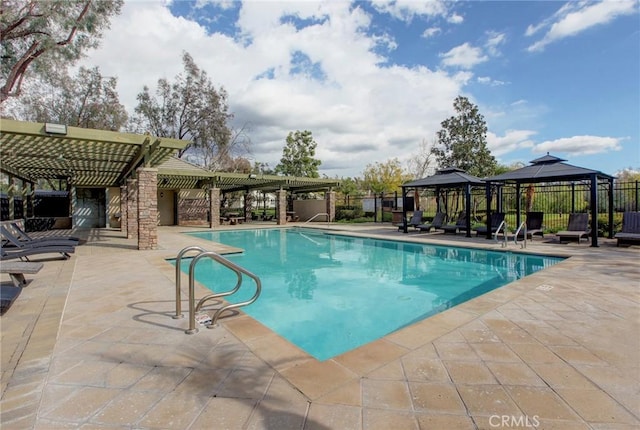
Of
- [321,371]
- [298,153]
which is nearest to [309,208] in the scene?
[298,153]

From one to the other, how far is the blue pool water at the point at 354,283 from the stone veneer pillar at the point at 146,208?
1832 millimetres

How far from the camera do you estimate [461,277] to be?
24.3ft

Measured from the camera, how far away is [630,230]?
9.38m

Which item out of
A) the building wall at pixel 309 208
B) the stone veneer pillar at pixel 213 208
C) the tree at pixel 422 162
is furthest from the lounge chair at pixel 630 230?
the tree at pixel 422 162

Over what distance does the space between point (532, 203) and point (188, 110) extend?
25.9 meters

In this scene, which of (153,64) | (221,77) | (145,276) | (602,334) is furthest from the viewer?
(221,77)

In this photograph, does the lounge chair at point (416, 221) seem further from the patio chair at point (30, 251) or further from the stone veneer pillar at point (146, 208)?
the patio chair at point (30, 251)

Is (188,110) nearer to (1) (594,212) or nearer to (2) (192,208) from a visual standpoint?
(2) (192,208)

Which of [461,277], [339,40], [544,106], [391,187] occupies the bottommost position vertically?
[461,277]

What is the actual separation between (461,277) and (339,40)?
821 centimetres

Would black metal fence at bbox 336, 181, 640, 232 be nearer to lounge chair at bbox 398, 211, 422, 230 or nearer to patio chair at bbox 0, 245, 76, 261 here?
lounge chair at bbox 398, 211, 422, 230

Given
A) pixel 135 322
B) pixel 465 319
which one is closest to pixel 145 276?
pixel 135 322

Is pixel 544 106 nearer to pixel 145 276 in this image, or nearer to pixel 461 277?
pixel 461 277

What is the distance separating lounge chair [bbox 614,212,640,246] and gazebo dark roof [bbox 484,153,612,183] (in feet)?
4.38
